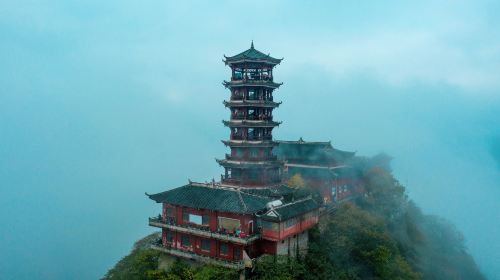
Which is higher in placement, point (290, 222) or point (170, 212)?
point (170, 212)

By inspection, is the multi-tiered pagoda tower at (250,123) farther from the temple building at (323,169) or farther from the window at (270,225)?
the window at (270,225)

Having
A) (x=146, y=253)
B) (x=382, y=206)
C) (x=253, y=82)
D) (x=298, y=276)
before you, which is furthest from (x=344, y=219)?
(x=146, y=253)

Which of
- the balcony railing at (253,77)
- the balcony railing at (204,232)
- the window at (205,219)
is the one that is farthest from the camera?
Result: the balcony railing at (253,77)

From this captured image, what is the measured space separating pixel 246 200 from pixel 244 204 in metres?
0.83

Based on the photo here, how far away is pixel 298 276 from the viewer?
33812 mm

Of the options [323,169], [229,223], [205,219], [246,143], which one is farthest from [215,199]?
[323,169]

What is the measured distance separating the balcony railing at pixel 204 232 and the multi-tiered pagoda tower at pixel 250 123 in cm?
856

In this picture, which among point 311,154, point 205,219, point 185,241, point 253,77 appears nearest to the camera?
point 205,219

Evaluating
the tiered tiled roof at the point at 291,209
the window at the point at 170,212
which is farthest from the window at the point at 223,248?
the window at the point at 170,212

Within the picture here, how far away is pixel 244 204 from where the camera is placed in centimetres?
3503

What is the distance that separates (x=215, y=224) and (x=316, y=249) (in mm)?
9306

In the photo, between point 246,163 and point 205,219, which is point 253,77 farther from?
point 205,219

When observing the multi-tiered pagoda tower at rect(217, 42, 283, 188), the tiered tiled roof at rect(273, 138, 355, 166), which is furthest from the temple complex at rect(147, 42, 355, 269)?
the tiered tiled roof at rect(273, 138, 355, 166)

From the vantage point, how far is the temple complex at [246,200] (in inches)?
1366
